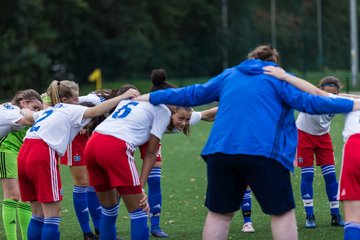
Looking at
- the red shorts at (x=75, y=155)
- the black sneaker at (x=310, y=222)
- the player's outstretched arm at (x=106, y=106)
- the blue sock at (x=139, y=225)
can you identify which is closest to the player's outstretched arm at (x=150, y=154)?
the blue sock at (x=139, y=225)

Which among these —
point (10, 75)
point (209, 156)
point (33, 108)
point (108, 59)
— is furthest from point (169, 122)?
point (108, 59)

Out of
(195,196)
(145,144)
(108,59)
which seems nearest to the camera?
(145,144)

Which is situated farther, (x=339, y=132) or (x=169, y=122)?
(x=339, y=132)

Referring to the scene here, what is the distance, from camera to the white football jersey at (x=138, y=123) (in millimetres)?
7664

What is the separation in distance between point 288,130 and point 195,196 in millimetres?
6547

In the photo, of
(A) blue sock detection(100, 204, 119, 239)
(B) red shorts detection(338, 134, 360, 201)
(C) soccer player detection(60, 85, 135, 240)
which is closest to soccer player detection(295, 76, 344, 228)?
(C) soccer player detection(60, 85, 135, 240)

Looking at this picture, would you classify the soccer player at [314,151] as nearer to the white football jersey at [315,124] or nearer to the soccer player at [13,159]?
the white football jersey at [315,124]

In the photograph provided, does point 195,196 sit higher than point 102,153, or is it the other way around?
point 102,153

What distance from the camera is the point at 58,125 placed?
315 inches

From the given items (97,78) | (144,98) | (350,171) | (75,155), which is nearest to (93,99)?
(75,155)

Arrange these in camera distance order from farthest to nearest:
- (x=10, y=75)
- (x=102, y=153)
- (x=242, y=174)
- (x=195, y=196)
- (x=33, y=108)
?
(x=10, y=75)
(x=195, y=196)
(x=33, y=108)
(x=102, y=153)
(x=242, y=174)

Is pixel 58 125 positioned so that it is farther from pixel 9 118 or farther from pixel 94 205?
pixel 94 205

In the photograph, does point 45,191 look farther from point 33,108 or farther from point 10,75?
point 10,75

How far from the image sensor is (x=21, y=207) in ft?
30.5
